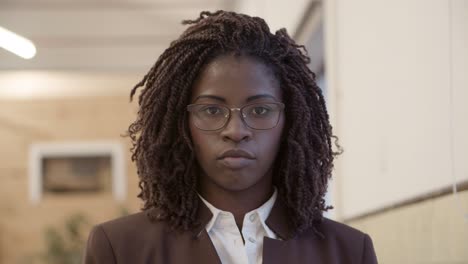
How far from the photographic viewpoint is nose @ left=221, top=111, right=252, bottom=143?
1230 millimetres

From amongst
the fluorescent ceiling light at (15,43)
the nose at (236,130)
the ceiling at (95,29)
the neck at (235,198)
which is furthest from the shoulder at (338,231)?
the ceiling at (95,29)

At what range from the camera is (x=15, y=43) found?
4.47m

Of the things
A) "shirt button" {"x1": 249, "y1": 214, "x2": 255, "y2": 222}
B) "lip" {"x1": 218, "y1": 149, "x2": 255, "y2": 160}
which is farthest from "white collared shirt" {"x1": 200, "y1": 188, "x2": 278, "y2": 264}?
"lip" {"x1": 218, "y1": 149, "x2": 255, "y2": 160}

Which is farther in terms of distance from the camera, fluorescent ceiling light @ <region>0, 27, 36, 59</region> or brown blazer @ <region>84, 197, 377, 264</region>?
fluorescent ceiling light @ <region>0, 27, 36, 59</region>

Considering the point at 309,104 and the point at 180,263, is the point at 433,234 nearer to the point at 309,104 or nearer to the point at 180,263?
the point at 309,104

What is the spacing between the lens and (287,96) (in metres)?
1.34

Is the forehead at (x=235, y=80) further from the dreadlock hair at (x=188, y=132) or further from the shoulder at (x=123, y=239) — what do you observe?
the shoulder at (x=123, y=239)

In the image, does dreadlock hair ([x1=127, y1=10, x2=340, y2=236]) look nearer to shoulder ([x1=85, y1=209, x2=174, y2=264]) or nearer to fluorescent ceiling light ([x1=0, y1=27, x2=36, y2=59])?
shoulder ([x1=85, y1=209, x2=174, y2=264])

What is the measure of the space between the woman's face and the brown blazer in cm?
8

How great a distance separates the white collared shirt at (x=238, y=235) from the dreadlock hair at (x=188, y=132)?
0.04 m

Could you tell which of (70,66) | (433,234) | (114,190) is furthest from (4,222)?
(433,234)

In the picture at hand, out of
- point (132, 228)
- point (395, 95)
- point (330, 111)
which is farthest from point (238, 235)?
point (330, 111)

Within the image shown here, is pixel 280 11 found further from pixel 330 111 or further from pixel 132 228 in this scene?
pixel 132 228

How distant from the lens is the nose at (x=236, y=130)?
123 cm
